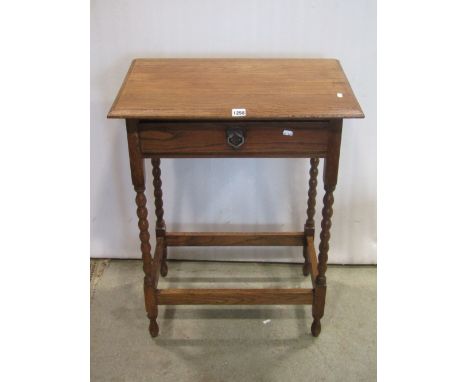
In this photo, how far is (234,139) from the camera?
1.46 metres

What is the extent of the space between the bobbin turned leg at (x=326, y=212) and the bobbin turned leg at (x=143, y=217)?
533 mm

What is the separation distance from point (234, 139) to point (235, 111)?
95 mm

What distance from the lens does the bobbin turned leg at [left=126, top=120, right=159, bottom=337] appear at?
4.86ft

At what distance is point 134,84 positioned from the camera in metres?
1.55

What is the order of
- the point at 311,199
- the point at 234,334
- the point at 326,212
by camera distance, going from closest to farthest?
the point at 326,212 < the point at 234,334 < the point at 311,199

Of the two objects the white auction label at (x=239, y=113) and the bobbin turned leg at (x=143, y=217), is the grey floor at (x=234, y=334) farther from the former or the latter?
the white auction label at (x=239, y=113)

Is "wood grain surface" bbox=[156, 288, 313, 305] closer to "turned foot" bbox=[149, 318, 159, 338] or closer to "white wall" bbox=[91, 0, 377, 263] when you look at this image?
"turned foot" bbox=[149, 318, 159, 338]

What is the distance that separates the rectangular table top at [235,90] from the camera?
140 centimetres

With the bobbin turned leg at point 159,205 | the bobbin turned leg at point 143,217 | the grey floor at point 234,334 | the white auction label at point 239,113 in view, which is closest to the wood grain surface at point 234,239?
the bobbin turned leg at point 159,205

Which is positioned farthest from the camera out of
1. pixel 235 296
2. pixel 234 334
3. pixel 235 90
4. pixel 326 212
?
pixel 234 334

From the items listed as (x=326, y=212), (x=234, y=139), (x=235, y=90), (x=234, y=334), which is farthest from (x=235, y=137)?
(x=234, y=334)

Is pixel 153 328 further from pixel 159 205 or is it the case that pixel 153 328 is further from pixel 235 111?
pixel 235 111

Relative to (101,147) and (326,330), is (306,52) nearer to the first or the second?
(101,147)

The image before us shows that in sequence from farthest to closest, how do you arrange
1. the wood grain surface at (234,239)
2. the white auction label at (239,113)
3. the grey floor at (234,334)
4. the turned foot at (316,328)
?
the wood grain surface at (234,239) → the turned foot at (316,328) → the grey floor at (234,334) → the white auction label at (239,113)
